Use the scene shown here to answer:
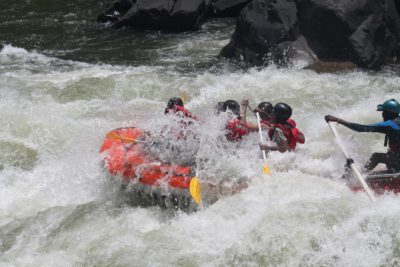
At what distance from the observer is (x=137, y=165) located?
6664mm

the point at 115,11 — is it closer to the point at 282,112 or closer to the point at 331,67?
the point at 331,67

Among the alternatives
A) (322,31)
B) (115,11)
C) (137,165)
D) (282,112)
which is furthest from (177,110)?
(115,11)

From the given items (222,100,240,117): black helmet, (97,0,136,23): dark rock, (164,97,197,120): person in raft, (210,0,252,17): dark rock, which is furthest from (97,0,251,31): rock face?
(222,100,240,117): black helmet

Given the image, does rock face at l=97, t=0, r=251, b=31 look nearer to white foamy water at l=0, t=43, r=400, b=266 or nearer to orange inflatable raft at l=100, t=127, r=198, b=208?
white foamy water at l=0, t=43, r=400, b=266

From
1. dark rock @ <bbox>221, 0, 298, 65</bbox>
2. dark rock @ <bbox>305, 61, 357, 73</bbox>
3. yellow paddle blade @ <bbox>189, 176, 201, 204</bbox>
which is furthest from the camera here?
dark rock @ <bbox>221, 0, 298, 65</bbox>

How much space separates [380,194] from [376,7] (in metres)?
6.43

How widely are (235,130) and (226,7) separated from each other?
31.2ft

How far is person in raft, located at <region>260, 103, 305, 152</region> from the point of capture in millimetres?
6461

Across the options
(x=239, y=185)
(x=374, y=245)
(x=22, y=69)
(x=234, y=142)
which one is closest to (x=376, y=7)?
(x=234, y=142)

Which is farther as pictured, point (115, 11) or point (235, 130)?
point (115, 11)

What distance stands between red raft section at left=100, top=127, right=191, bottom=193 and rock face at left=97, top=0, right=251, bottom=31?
7763 mm

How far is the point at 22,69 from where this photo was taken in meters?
12.0

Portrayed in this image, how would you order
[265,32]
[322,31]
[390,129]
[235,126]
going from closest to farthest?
[390,129] → [235,126] → [322,31] → [265,32]

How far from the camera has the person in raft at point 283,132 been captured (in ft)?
21.2
